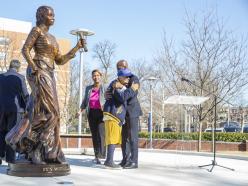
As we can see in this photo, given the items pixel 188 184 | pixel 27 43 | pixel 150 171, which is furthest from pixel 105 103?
pixel 188 184

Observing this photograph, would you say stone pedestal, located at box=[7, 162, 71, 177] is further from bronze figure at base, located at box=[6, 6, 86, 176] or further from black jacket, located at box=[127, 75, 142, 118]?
black jacket, located at box=[127, 75, 142, 118]

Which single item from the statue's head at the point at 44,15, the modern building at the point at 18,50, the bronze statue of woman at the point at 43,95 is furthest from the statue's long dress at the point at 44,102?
the modern building at the point at 18,50

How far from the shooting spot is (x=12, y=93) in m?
7.45

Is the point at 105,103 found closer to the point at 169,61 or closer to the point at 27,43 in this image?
the point at 27,43

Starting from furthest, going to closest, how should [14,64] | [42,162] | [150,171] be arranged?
[14,64]
[150,171]
[42,162]

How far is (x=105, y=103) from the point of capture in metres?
7.55

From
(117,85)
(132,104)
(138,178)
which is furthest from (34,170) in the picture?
(132,104)

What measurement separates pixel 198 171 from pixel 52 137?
260cm

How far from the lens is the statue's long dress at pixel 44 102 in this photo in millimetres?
6324

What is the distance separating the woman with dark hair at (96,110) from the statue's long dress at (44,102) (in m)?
1.72

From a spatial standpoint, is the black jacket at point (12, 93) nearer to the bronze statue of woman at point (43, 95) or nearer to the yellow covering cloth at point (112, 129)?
the bronze statue of woman at point (43, 95)

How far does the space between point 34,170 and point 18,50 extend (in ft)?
109

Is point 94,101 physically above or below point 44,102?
above

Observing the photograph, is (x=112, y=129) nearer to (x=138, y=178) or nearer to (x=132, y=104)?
(x=132, y=104)
